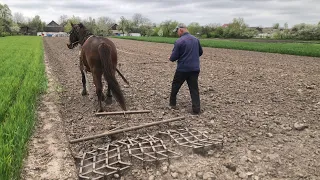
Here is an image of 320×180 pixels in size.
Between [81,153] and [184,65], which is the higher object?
[184,65]

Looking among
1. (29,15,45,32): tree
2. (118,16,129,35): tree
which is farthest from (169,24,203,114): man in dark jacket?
(29,15,45,32): tree

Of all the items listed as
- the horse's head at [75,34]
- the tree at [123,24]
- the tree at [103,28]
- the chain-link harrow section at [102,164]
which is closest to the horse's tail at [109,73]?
the chain-link harrow section at [102,164]

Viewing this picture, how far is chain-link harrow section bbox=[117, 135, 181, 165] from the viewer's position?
4.06m

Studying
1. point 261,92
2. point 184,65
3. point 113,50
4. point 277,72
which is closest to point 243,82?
point 261,92

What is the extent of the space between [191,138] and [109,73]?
222 centimetres

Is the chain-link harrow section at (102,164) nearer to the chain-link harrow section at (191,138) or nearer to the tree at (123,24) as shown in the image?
the chain-link harrow section at (191,138)

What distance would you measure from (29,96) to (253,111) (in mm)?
5138

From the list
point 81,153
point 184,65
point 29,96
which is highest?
point 184,65

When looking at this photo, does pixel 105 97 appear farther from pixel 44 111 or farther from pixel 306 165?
pixel 306 165

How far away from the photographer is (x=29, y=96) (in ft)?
21.3

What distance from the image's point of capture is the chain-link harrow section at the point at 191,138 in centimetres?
447

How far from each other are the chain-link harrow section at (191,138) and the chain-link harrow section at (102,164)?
3.35ft

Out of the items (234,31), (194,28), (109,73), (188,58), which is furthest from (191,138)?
(194,28)

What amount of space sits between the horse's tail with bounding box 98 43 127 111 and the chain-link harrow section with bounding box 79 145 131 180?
1.53m
